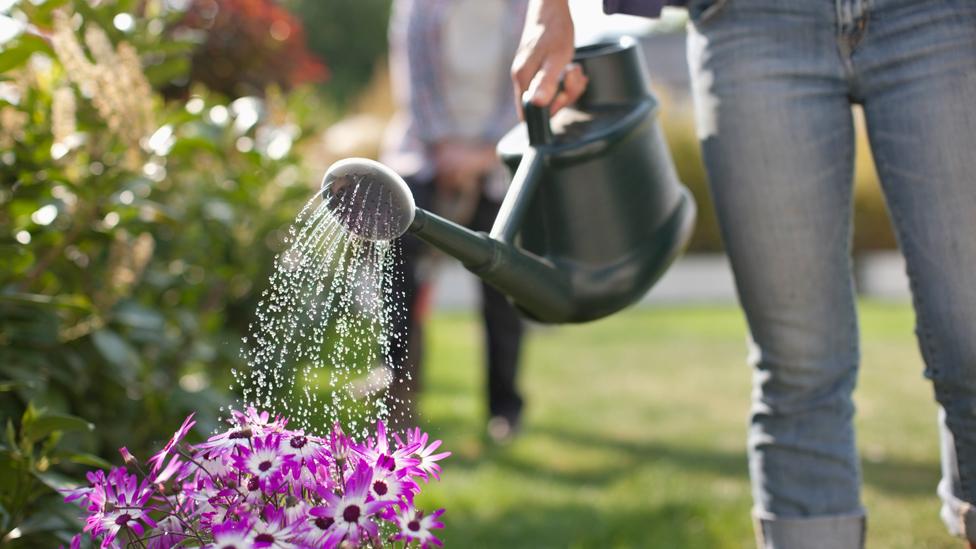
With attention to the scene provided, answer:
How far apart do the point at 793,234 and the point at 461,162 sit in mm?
1772

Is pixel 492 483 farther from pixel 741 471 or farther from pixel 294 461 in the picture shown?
pixel 294 461

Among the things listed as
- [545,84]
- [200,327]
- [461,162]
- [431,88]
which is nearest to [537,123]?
[545,84]

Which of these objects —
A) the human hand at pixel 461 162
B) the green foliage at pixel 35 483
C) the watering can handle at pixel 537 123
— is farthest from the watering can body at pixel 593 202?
the human hand at pixel 461 162

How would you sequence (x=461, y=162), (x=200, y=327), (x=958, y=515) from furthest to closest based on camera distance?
(x=461, y=162) < (x=200, y=327) < (x=958, y=515)

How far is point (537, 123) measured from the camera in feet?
5.08

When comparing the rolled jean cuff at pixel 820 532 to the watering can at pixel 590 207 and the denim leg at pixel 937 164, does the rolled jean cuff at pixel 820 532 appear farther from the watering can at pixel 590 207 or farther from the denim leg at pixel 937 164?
the watering can at pixel 590 207

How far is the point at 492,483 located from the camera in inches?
110

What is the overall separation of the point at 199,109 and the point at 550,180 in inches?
35.3

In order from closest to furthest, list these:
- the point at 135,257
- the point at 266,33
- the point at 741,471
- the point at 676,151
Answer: the point at 135,257, the point at 741,471, the point at 266,33, the point at 676,151

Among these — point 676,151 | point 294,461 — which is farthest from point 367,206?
point 676,151

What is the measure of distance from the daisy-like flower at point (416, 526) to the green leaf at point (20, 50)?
106 cm

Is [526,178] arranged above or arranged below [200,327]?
above

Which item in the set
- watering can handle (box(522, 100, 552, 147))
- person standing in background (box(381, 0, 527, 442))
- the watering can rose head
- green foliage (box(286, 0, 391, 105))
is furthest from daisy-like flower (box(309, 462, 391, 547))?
green foliage (box(286, 0, 391, 105))

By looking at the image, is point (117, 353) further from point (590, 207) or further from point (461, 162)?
point (461, 162)
